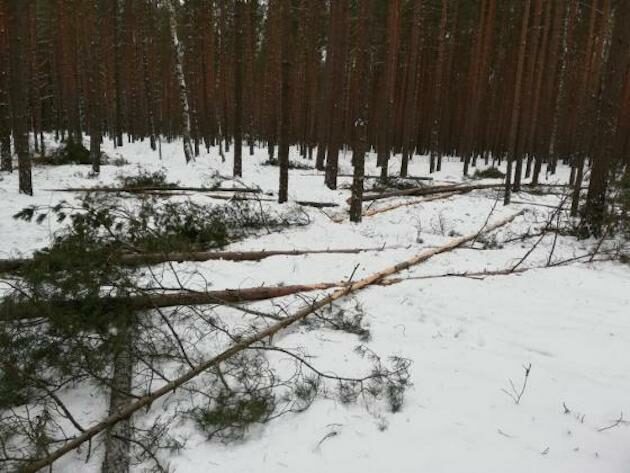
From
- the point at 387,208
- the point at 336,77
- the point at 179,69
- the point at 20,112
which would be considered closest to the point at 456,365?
the point at 387,208

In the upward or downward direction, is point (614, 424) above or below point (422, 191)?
below

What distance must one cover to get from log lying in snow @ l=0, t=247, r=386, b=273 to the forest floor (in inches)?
5.9

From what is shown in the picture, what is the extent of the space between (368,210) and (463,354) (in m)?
7.13

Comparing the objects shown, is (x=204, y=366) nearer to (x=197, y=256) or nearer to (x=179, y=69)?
(x=197, y=256)

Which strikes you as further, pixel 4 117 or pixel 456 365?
pixel 4 117

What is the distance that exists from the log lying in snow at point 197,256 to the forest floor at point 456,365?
0.15 m

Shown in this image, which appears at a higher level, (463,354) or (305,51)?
(305,51)

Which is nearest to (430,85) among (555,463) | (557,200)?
(557,200)

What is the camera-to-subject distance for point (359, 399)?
11.2 ft

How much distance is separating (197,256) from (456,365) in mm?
3881

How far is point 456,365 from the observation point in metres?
3.83

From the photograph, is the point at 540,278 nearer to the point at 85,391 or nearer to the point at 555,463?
the point at 555,463

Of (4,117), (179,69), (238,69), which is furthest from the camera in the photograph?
(179,69)

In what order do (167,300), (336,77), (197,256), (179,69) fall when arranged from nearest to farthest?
(167,300), (197,256), (336,77), (179,69)
